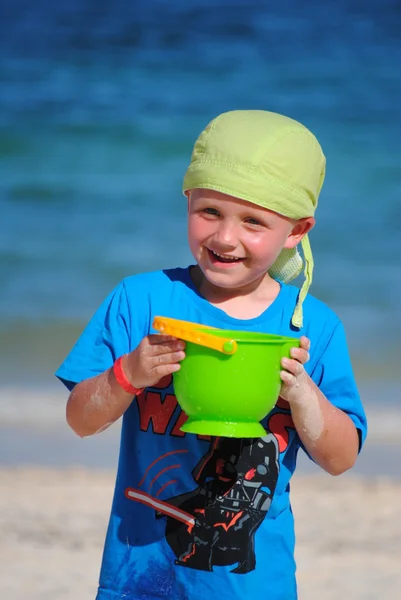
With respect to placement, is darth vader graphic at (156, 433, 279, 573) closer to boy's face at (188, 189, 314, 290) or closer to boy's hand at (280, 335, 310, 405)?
boy's hand at (280, 335, 310, 405)

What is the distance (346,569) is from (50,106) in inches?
255

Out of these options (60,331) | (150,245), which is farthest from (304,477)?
(150,245)

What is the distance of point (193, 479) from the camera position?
2160mm

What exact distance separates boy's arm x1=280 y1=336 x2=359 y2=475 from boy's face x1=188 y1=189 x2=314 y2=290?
301mm

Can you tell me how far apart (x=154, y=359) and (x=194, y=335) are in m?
0.13

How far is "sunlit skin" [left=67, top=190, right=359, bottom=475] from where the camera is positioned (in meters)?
2.01

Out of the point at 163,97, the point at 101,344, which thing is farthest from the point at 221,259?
the point at 163,97

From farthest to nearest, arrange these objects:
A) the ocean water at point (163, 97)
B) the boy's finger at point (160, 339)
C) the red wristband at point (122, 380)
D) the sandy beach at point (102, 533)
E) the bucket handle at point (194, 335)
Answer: the ocean water at point (163, 97), the sandy beach at point (102, 533), the red wristband at point (122, 380), the boy's finger at point (160, 339), the bucket handle at point (194, 335)

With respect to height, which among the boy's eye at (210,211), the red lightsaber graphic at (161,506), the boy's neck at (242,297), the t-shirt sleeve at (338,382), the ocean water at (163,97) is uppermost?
the ocean water at (163,97)

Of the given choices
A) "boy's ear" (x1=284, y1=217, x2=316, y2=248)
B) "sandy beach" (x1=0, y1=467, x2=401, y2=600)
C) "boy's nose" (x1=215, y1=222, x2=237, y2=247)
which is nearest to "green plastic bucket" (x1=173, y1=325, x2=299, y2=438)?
"boy's nose" (x1=215, y1=222, x2=237, y2=247)

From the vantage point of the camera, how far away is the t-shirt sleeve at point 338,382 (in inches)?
86.7

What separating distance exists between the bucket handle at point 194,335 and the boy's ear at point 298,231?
1.89ft

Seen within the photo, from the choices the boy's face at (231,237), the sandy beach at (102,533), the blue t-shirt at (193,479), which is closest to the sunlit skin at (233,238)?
the boy's face at (231,237)

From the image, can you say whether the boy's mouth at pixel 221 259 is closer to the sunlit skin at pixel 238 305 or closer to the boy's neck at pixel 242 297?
the sunlit skin at pixel 238 305
